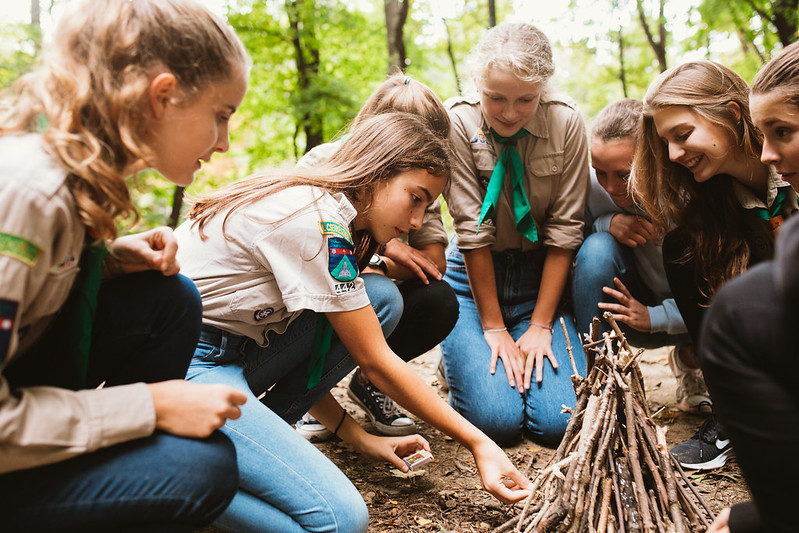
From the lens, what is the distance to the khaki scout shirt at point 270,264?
206 cm

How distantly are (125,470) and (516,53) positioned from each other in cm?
237

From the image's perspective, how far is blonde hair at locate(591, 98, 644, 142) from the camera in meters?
3.04

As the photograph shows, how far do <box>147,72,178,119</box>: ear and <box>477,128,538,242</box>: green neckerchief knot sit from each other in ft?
6.37

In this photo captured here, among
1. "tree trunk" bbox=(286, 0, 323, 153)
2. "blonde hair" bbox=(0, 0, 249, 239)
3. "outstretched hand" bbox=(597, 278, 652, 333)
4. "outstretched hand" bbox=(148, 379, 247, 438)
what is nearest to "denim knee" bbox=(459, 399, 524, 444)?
"outstretched hand" bbox=(597, 278, 652, 333)

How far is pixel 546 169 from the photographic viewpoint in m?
3.28

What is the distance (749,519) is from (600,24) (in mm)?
13211

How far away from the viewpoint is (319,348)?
2404mm

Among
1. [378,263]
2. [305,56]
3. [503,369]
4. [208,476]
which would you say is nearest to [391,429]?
[503,369]

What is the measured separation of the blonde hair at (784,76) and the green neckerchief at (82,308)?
212 cm

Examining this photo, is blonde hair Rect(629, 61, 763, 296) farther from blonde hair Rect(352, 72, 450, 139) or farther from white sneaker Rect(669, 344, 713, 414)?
blonde hair Rect(352, 72, 450, 139)

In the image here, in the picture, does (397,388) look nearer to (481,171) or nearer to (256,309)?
(256,309)

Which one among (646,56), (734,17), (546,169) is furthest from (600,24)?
(546,169)

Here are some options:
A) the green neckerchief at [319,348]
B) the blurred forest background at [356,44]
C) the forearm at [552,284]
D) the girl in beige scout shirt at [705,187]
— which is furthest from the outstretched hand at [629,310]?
the blurred forest background at [356,44]

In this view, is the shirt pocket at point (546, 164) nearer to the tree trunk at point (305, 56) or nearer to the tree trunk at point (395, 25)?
the tree trunk at point (395, 25)
